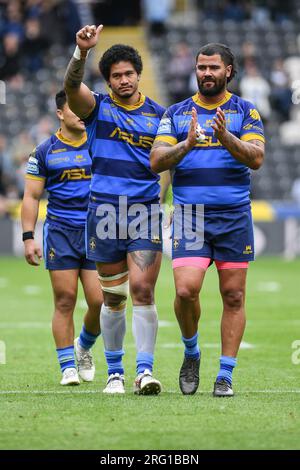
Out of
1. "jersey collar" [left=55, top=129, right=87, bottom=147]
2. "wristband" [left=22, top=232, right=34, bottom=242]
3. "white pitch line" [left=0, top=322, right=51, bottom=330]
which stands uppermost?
"jersey collar" [left=55, top=129, right=87, bottom=147]

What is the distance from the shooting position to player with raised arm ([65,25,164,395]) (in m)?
8.49

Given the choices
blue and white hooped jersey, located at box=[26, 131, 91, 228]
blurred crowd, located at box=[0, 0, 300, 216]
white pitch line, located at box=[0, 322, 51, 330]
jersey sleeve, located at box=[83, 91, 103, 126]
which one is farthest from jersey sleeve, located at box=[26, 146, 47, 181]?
blurred crowd, located at box=[0, 0, 300, 216]

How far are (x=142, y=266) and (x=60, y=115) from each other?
167 cm

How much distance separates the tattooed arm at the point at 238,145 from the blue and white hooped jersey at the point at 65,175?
5.61 ft

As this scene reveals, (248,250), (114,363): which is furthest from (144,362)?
(248,250)

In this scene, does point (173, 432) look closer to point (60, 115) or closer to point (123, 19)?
point (60, 115)

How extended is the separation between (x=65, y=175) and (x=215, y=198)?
158 cm

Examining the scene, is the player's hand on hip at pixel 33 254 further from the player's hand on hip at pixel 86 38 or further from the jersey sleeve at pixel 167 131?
the player's hand on hip at pixel 86 38

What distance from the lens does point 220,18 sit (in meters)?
30.6

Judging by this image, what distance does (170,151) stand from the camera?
8.07 metres

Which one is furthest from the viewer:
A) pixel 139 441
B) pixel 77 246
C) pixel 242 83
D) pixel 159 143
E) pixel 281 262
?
pixel 242 83

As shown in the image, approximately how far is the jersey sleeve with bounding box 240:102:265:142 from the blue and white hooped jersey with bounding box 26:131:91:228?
1547 mm

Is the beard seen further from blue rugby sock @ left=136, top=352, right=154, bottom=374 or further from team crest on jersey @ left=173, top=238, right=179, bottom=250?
blue rugby sock @ left=136, top=352, right=154, bottom=374
